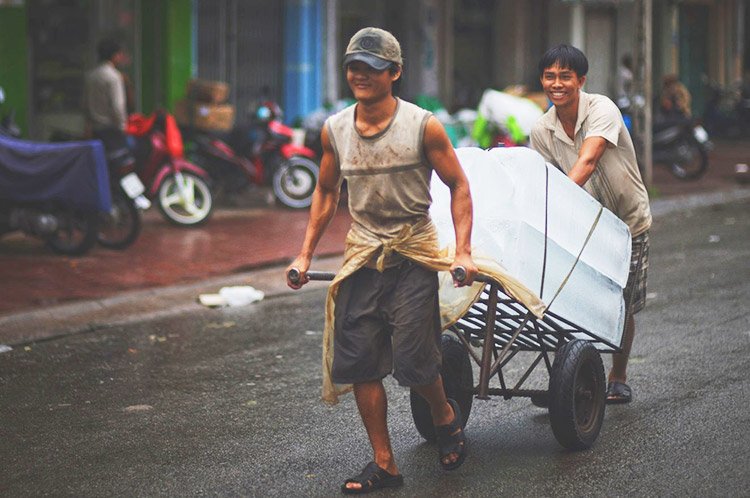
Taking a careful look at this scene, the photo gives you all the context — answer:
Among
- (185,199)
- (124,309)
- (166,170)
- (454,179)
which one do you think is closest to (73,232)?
(166,170)

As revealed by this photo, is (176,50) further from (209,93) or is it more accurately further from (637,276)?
(637,276)

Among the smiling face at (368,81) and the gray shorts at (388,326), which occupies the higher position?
the smiling face at (368,81)

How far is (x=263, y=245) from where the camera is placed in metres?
12.5

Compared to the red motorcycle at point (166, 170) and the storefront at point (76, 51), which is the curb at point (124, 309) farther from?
the storefront at point (76, 51)

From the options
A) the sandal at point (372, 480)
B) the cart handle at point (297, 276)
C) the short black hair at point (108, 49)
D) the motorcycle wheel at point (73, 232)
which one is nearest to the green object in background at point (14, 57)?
the short black hair at point (108, 49)

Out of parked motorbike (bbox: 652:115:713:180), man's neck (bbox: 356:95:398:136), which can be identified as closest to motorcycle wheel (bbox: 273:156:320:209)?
parked motorbike (bbox: 652:115:713:180)

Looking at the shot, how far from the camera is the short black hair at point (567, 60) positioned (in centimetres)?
596

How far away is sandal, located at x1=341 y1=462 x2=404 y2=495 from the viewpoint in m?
5.12

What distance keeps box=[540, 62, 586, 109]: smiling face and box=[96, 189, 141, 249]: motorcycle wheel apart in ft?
21.6

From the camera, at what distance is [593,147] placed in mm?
5945

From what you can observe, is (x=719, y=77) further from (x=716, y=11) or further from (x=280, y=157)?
(x=280, y=157)

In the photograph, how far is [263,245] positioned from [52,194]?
2.31 metres

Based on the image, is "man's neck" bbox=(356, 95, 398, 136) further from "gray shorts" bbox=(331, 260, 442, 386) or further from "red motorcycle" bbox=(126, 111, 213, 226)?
"red motorcycle" bbox=(126, 111, 213, 226)

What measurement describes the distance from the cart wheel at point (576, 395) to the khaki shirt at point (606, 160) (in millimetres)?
867
